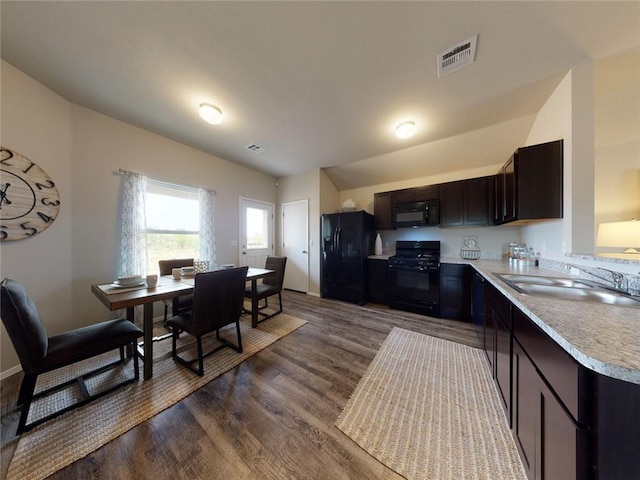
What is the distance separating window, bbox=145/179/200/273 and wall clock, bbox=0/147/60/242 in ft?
2.84

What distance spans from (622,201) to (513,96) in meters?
1.86

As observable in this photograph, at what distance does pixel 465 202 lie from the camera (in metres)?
3.22

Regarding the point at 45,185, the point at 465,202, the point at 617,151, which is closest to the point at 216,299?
the point at 45,185

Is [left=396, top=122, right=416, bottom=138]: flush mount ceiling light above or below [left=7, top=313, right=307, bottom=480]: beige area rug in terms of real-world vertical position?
above

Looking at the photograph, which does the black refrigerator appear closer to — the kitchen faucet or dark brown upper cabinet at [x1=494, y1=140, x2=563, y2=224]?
dark brown upper cabinet at [x1=494, y1=140, x2=563, y2=224]

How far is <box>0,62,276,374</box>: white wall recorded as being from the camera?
1.85 m

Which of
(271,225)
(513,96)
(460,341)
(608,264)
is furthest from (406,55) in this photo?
(271,225)

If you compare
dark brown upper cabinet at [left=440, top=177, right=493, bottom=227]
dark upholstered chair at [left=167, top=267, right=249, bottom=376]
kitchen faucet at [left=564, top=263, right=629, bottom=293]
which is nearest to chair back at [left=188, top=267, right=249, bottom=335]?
dark upholstered chair at [left=167, top=267, right=249, bottom=376]

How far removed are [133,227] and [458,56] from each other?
158 inches

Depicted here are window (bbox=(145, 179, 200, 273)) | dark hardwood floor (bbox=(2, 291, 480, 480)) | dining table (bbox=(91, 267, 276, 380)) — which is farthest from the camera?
window (bbox=(145, 179, 200, 273))

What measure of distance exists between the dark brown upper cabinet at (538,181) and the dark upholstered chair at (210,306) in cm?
299

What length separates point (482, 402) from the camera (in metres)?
1.51

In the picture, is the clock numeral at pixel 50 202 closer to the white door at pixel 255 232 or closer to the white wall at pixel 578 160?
the white door at pixel 255 232

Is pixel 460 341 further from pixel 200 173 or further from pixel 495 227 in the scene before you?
pixel 200 173
